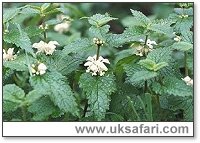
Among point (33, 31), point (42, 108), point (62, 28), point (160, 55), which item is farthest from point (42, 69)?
point (62, 28)

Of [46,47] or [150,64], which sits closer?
[150,64]

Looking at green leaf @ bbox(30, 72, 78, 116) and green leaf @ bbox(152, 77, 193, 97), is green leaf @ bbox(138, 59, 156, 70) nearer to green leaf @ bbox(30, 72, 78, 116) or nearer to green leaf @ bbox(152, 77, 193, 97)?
green leaf @ bbox(152, 77, 193, 97)

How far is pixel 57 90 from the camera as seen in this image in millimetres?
1281

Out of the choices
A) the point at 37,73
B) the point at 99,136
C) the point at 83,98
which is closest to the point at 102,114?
the point at 99,136

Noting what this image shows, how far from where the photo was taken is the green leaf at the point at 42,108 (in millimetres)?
1334

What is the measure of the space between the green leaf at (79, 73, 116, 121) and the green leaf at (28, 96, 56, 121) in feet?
0.33

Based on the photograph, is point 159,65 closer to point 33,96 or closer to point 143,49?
point 143,49

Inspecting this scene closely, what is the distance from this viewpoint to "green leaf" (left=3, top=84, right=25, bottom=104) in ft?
4.18

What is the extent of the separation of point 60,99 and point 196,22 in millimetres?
516

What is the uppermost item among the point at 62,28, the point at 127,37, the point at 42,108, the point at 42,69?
the point at 62,28

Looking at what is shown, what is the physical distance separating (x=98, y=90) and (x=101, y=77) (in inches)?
2.2

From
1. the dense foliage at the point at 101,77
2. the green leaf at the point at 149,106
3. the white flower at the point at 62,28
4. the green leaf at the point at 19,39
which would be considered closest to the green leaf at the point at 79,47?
the dense foliage at the point at 101,77

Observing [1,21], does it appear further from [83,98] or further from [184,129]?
[184,129]

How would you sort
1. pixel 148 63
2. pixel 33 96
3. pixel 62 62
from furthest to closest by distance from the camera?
1. pixel 62 62
2. pixel 148 63
3. pixel 33 96
